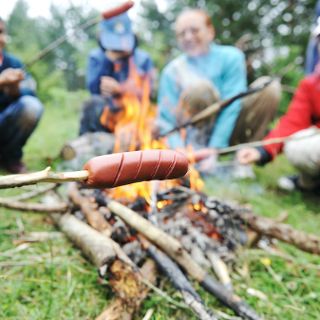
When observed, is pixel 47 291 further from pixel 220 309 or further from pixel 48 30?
pixel 48 30

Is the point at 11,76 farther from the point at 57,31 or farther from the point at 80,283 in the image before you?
the point at 57,31

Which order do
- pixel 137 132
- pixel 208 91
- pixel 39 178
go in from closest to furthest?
pixel 39 178, pixel 137 132, pixel 208 91

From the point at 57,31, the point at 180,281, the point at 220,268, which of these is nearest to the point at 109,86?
the point at 220,268

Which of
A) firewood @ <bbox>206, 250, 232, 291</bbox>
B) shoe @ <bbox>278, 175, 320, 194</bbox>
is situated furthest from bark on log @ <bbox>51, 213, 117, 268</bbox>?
shoe @ <bbox>278, 175, 320, 194</bbox>

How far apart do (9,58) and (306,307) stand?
301 centimetres

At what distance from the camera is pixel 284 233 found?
2168mm

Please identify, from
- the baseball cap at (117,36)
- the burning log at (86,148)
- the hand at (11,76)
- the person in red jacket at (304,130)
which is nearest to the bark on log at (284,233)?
the person in red jacket at (304,130)

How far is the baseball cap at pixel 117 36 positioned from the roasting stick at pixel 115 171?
10.7ft

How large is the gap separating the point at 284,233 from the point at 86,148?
69.6 inches

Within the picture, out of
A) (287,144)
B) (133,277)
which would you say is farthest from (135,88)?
(133,277)

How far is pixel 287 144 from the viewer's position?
3.56m

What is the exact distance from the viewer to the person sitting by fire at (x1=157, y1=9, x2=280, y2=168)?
4.27 metres

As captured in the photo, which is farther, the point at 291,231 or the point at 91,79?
the point at 91,79

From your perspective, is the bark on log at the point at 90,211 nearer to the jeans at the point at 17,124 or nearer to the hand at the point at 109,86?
the jeans at the point at 17,124
